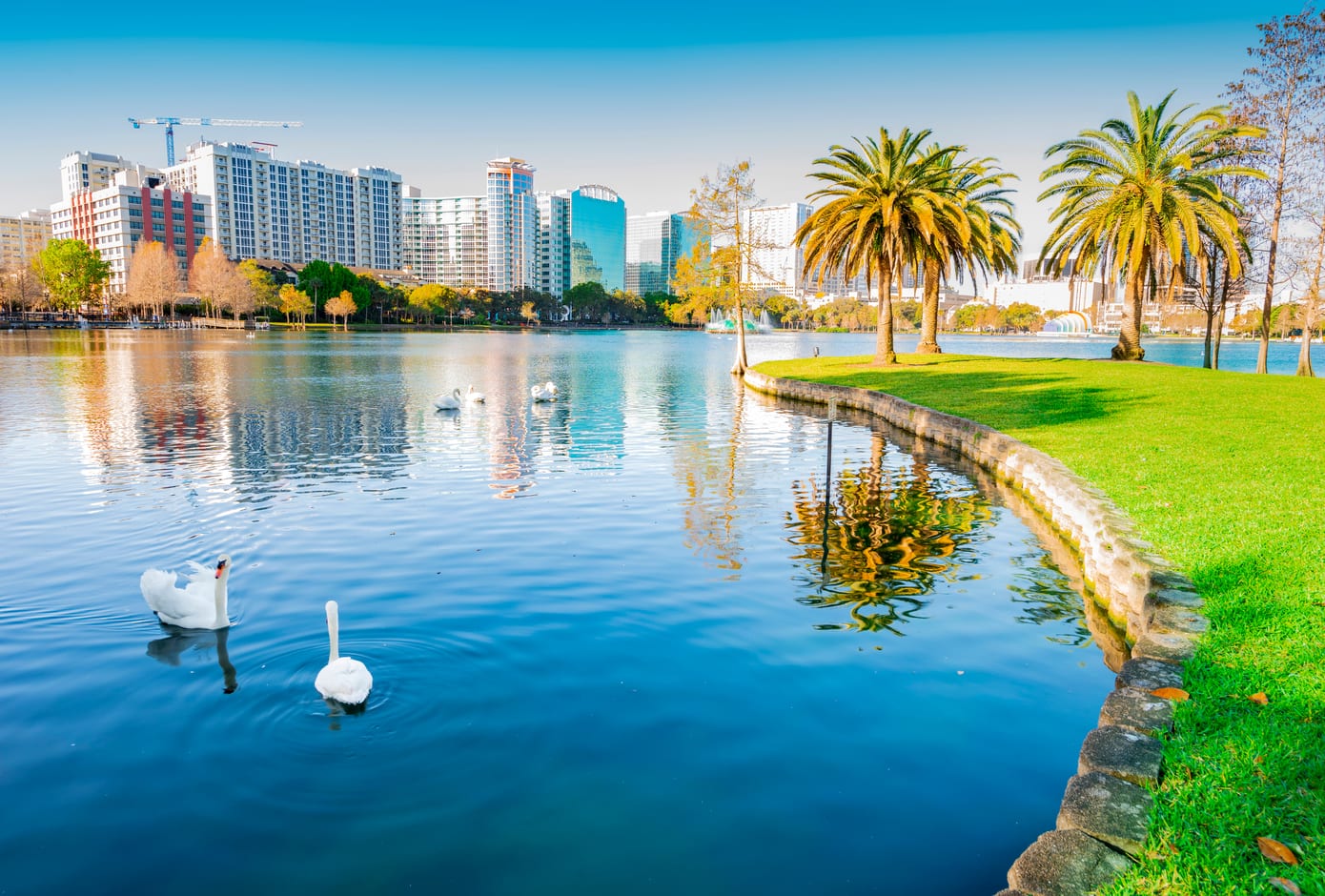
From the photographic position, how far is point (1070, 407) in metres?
22.0

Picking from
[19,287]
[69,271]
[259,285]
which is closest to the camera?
[19,287]

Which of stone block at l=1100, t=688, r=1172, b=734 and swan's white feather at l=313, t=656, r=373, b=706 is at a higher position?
stone block at l=1100, t=688, r=1172, b=734

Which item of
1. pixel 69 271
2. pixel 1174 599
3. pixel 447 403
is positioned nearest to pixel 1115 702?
pixel 1174 599

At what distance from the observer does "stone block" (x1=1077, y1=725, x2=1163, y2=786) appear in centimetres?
471

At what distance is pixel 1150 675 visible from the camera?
19.6 feet

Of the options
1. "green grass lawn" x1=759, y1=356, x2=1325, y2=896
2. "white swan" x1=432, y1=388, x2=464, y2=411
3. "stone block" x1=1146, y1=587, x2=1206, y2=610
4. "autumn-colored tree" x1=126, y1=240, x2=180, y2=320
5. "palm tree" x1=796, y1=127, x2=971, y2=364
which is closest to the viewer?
"green grass lawn" x1=759, y1=356, x2=1325, y2=896

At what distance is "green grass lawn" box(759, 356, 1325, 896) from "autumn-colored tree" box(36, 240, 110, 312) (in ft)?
476

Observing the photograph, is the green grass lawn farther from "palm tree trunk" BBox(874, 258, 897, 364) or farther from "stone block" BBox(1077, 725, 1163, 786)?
"palm tree trunk" BBox(874, 258, 897, 364)

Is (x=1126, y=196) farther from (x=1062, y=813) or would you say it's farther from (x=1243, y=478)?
(x=1062, y=813)

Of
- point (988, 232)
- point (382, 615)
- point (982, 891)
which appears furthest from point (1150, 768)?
point (988, 232)

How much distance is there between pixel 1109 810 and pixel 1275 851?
Result: 719 mm

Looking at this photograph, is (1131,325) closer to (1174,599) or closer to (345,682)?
(1174,599)

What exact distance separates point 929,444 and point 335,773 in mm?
18093

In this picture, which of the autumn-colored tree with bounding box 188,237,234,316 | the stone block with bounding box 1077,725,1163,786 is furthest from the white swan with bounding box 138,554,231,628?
the autumn-colored tree with bounding box 188,237,234,316
